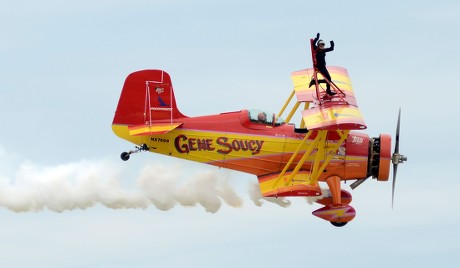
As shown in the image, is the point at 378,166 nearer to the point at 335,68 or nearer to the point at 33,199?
the point at 335,68

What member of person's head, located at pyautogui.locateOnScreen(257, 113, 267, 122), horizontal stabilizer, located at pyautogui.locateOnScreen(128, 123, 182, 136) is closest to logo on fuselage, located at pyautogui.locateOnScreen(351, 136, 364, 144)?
person's head, located at pyautogui.locateOnScreen(257, 113, 267, 122)

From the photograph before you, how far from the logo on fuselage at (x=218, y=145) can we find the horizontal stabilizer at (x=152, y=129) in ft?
1.23

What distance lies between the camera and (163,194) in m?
54.7

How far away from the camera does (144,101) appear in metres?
54.0

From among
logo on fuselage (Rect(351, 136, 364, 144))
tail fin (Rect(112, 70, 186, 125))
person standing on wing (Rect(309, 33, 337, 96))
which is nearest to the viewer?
person standing on wing (Rect(309, 33, 337, 96))

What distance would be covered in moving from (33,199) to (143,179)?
2767mm

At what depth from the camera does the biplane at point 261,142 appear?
5341 centimetres

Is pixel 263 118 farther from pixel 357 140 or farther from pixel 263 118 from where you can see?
pixel 357 140

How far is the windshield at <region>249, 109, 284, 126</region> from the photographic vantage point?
5375cm

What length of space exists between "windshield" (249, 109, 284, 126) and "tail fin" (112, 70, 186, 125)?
1.86 m

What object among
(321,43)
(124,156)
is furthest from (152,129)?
(321,43)

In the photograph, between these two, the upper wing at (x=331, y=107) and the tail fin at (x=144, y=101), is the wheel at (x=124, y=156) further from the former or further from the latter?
the upper wing at (x=331, y=107)

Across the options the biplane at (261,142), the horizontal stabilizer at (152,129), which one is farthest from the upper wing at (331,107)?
the horizontal stabilizer at (152,129)

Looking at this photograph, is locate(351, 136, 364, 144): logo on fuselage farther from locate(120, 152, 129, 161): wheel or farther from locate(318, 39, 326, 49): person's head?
locate(120, 152, 129, 161): wheel
